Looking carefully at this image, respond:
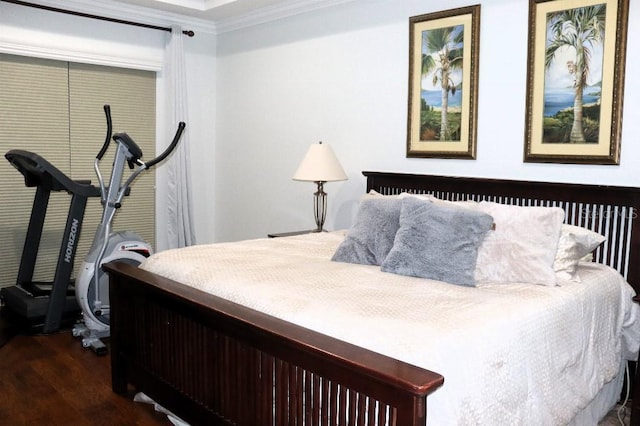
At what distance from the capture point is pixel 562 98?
330 cm

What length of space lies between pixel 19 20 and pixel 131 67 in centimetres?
95

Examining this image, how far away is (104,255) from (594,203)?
3123 millimetres

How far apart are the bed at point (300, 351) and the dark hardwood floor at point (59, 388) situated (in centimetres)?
14

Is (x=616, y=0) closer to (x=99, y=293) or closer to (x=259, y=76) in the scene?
(x=259, y=76)

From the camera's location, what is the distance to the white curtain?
208 inches

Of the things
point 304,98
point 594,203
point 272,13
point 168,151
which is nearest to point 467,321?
point 594,203

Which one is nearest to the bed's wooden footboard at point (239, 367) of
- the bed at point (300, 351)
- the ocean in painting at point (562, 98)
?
the bed at point (300, 351)

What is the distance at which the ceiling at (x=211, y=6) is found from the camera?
16.1ft

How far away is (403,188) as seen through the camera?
4043mm

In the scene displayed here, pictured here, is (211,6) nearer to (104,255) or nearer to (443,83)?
(443,83)

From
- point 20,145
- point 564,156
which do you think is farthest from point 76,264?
point 564,156

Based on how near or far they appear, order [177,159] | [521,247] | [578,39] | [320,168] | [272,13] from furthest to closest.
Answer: [177,159], [272,13], [320,168], [578,39], [521,247]

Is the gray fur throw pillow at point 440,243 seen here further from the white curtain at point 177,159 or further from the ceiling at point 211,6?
the white curtain at point 177,159

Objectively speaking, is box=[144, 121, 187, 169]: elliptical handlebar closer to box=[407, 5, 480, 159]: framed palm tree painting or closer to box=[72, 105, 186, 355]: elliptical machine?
box=[72, 105, 186, 355]: elliptical machine
